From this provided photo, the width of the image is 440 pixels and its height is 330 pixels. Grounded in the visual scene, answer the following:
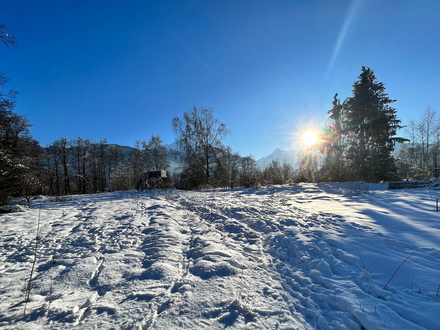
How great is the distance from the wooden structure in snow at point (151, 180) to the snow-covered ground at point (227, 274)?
21.3ft

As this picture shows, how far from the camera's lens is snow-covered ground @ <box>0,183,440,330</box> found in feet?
5.25

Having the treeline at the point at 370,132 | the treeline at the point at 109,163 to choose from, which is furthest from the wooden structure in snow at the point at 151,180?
the treeline at the point at 370,132

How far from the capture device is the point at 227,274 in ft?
7.73

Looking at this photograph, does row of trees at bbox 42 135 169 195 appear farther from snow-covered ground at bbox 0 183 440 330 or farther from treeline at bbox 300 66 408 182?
treeline at bbox 300 66 408 182

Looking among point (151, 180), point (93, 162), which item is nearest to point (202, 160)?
point (151, 180)

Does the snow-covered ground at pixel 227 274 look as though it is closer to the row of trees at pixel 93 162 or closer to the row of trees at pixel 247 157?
the row of trees at pixel 247 157

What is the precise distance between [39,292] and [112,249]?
→ 44.5 inches

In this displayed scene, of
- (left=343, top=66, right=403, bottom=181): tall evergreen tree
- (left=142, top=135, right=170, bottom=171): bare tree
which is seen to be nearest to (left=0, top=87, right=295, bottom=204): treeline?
(left=142, top=135, right=170, bottom=171): bare tree

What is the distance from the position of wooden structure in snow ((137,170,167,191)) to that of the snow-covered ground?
6.48 m

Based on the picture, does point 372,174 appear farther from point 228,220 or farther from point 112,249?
point 112,249

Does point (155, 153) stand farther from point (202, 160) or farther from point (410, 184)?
point (410, 184)

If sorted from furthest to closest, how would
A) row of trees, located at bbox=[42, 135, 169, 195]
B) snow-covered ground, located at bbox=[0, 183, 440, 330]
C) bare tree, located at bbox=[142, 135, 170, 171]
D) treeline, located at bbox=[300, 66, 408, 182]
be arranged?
bare tree, located at bbox=[142, 135, 170, 171] < row of trees, located at bbox=[42, 135, 169, 195] < treeline, located at bbox=[300, 66, 408, 182] < snow-covered ground, located at bbox=[0, 183, 440, 330]

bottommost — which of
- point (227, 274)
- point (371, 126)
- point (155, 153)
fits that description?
point (227, 274)

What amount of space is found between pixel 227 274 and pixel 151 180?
1126 centimetres
